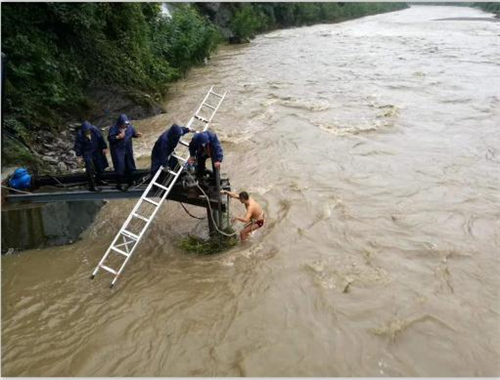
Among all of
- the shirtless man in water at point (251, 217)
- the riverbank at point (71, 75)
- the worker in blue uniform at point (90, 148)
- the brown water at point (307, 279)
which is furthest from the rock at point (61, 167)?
the shirtless man in water at point (251, 217)

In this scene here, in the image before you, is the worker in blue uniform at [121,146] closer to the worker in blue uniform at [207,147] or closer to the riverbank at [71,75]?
the worker in blue uniform at [207,147]

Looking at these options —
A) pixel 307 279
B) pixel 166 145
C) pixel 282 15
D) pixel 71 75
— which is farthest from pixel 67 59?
pixel 282 15

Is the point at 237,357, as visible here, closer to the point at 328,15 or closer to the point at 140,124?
the point at 140,124

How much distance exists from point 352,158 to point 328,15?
49.9 metres

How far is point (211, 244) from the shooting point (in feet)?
25.4

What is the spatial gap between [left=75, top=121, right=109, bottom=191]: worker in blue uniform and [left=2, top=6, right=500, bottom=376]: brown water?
135cm

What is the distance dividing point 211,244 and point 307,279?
1.74m

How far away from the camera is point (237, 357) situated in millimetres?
5680

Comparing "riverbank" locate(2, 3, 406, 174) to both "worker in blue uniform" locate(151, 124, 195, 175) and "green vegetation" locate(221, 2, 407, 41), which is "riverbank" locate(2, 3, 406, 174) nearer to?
"worker in blue uniform" locate(151, 124, 195, 175)

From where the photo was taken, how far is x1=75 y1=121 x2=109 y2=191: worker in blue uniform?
7562 mm

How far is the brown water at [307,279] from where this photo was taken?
5.70m

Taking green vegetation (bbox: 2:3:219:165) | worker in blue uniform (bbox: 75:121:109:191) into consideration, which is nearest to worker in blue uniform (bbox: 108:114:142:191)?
worker in blue uniform (bbox: 75:121:109:191)

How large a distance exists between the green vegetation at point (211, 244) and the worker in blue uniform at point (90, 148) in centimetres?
182

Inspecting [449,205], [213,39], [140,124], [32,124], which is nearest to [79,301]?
[32,124]
